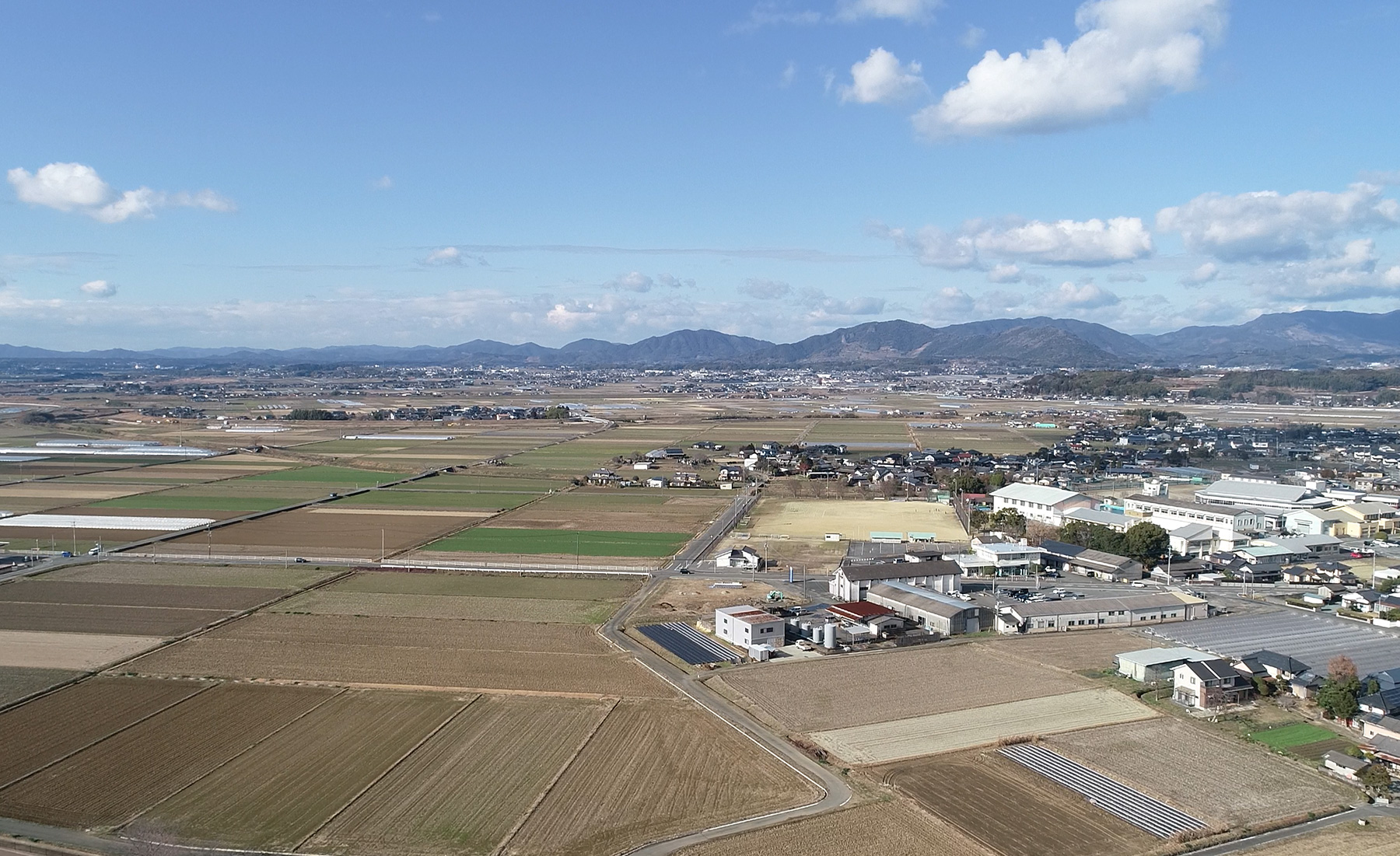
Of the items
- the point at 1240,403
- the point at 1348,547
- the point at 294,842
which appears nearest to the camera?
the point at 294,842

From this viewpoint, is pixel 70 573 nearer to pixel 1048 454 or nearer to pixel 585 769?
pixel 585 769

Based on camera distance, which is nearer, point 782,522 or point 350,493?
point 782,522

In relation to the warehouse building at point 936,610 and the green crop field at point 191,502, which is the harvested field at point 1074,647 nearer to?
the warehouse building at point 936,610

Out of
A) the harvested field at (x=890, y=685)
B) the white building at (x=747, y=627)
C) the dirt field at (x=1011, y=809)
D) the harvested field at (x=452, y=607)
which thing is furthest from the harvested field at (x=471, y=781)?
the harvested field at (x=452, y=607)

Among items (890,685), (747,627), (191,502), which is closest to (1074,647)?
(890,685)

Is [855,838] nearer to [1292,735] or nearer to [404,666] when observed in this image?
[1292,735]

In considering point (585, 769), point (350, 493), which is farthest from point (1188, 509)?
point (350, 493)
